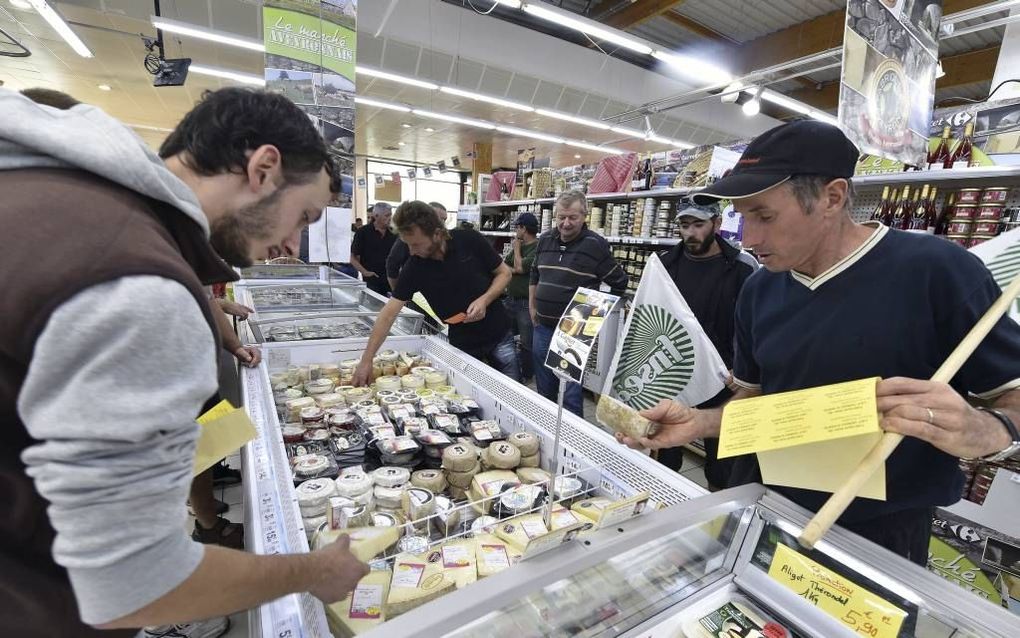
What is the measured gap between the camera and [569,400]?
3123 mm

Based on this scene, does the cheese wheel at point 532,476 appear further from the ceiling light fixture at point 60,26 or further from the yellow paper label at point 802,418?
the ceiling light fixture at point 60,26

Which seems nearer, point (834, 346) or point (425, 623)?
point (425, 623)

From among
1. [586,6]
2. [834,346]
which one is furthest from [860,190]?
[586,6]

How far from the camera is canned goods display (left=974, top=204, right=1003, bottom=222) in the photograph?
8.04ft

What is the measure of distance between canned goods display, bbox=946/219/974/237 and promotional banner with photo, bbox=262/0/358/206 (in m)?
3.61

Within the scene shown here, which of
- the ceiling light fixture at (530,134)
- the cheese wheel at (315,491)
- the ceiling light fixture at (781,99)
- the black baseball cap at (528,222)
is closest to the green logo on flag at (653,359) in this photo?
the cheese wheel at (315,491)

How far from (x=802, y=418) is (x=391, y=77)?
858cm

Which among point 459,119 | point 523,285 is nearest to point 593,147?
point 459,119

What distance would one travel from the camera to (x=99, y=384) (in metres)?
0.45

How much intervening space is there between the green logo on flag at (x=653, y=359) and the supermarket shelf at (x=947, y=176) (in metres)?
1.89

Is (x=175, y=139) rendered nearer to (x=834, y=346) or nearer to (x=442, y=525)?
(x=442, y=525)

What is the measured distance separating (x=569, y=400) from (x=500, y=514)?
6.29 feet

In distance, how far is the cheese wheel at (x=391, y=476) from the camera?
137 cm

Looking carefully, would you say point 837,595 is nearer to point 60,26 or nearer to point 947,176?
point 947,176
